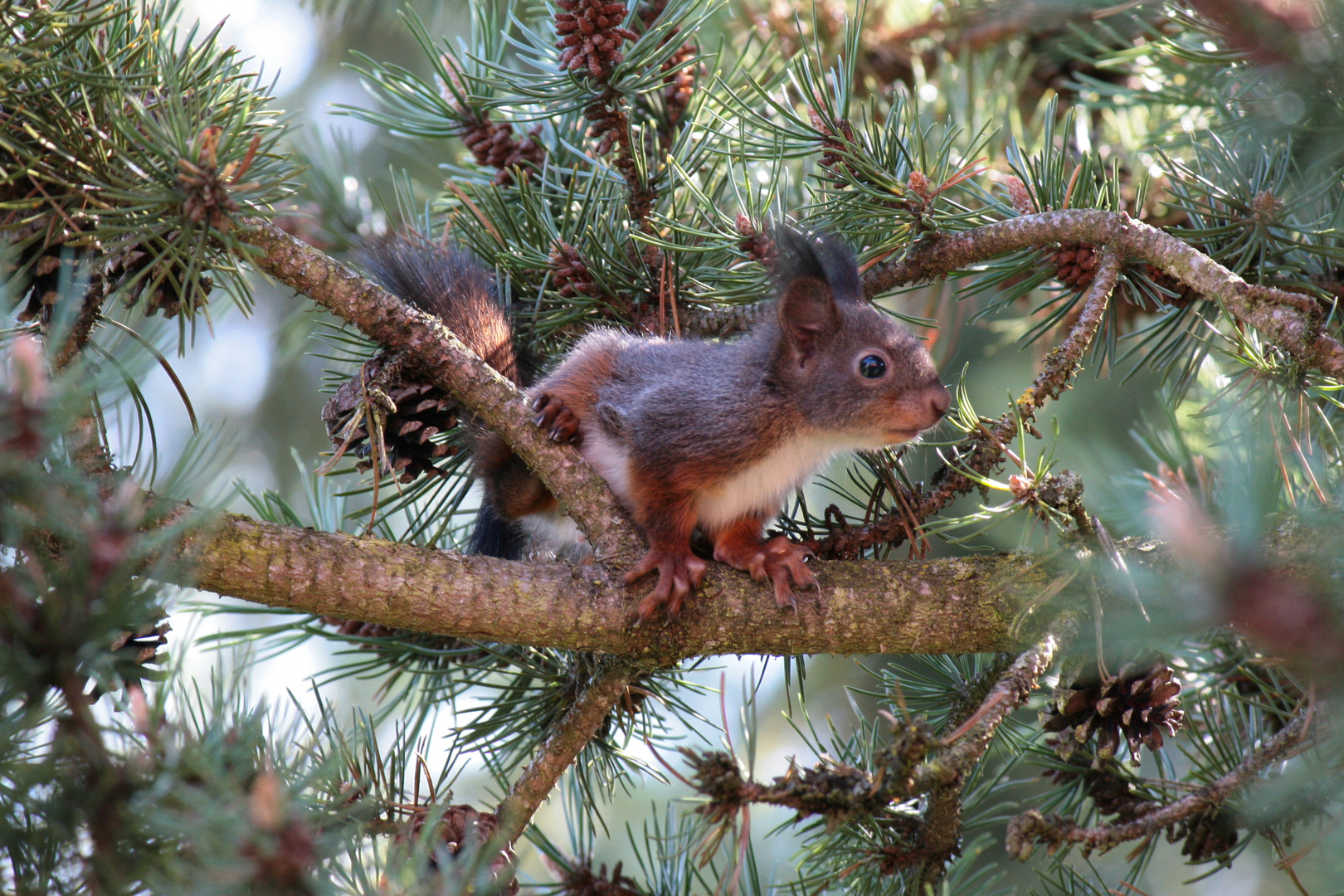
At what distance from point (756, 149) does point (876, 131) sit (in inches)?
6.5

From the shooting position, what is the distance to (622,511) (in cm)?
130

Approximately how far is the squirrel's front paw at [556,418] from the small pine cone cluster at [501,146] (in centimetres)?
39

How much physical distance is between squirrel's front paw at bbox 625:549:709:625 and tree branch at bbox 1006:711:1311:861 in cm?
45

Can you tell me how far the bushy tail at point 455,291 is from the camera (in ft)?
4.66

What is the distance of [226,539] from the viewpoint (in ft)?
3.35

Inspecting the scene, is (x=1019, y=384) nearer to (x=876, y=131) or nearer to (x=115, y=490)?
(x=876, y=131)

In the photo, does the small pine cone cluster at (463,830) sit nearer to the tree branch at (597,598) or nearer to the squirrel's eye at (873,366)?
the tree branch at (597,598)

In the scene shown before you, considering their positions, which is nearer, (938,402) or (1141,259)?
(1141,259)

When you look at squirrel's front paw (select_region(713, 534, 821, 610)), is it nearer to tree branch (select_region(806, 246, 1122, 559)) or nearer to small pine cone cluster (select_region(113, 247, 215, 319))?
tree branch (select_region(806, 246, 1122, 559))

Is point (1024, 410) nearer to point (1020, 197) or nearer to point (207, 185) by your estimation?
point (1020, 197)

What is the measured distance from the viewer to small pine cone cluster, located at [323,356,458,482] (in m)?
1.25

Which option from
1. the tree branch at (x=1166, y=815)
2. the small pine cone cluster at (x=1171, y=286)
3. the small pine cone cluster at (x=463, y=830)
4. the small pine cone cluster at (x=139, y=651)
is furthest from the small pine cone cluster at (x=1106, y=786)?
the small pine cone cluster at (x=139, y=651)

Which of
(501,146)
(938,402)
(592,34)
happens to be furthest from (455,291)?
(938,402)

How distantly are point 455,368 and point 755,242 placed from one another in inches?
18.6
